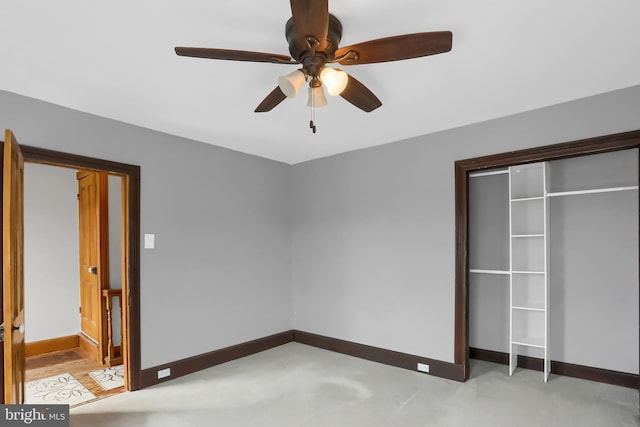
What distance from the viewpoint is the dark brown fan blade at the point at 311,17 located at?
1.34 m

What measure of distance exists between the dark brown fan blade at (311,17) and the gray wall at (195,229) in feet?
7.57

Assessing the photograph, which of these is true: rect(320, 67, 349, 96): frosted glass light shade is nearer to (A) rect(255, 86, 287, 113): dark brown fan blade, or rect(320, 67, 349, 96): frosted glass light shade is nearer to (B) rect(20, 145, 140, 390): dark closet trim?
(A) rect(255, 86, 287, 113): dark brown fan blade

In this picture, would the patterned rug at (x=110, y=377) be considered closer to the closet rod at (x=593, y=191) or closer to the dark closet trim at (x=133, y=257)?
the dark closet trim at (x=133, y=257)

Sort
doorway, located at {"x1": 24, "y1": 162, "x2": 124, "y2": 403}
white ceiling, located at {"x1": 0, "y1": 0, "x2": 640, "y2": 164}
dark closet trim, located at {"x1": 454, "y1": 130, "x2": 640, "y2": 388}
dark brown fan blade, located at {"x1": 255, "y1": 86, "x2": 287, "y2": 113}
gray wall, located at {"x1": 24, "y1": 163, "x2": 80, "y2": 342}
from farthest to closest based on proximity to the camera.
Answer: gray wall, located at {"x1": 24, "y1": 163, "x2": 80, "y2": 342} < doorway, located at {"x1": 24, "y1": 162, "x2": 124, "y2": 403} < dark closet trim, located at {"x1": 454, "y1": 130, "x2": 640, "y2": 388} < dark brown fan blade, located at {"x1": 255, "y1": 86, "x2": 287, "y2": 113} < white ceiling, located at {"x1": 0, "y1": 0, "x2": 640, "y2": 164}

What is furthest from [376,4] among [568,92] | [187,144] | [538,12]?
[187,144]

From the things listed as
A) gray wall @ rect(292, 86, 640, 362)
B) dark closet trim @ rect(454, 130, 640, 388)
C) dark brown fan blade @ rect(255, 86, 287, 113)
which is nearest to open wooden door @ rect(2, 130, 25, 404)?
dark brown fan blade @ rect(255, 86, 287, 113)

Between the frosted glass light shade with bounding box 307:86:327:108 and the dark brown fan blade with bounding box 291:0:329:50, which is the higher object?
the dark brown fan blade with bounding box 291:0:329:50

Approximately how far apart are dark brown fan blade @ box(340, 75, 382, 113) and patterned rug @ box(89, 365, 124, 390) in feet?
10.5

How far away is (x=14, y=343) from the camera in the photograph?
2.10 m

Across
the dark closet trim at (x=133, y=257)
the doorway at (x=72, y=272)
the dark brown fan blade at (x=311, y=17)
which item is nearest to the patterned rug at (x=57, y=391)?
the doorway at (x=72, y=272)

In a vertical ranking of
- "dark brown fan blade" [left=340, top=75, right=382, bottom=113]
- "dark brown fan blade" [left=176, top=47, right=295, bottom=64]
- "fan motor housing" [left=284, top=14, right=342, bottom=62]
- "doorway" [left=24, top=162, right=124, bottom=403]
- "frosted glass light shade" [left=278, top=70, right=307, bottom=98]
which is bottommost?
"doorway" [left=24, top=162, right=124, bottom=403]

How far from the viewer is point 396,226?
3.81m

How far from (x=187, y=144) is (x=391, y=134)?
2.06 metres

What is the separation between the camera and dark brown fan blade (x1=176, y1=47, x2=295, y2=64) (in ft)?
5.28
